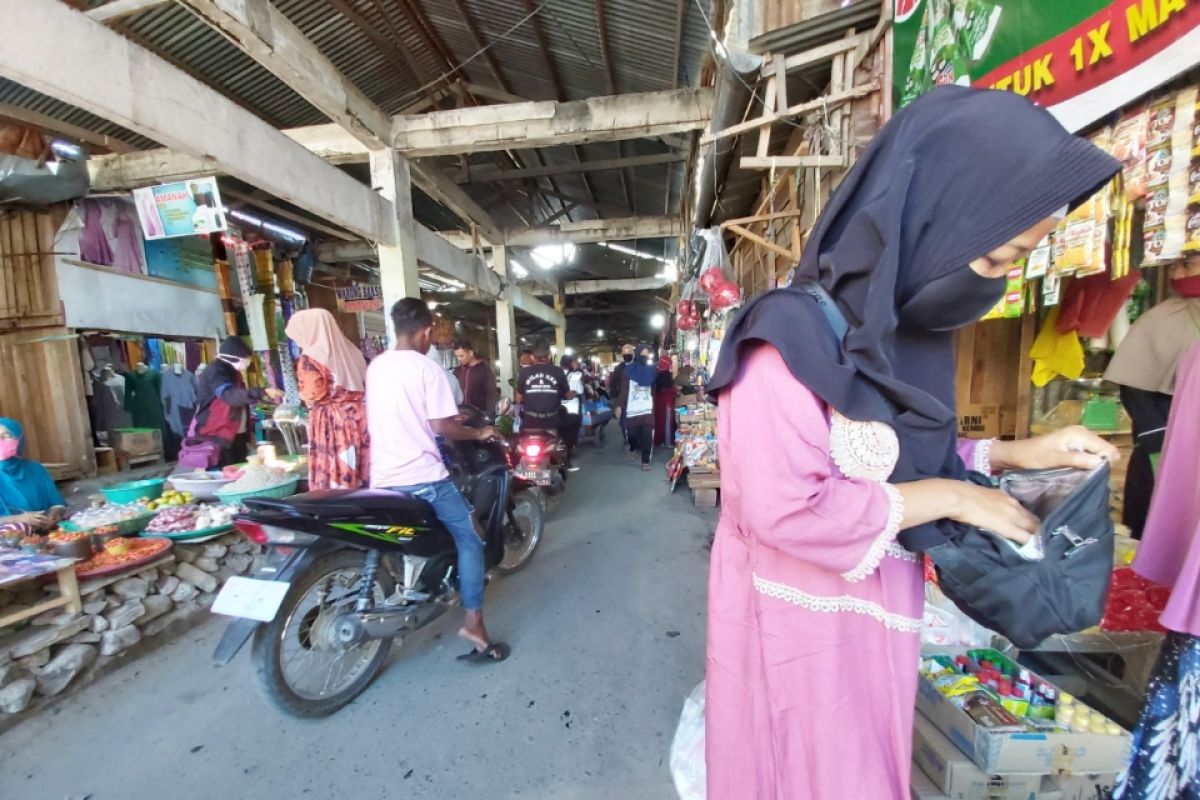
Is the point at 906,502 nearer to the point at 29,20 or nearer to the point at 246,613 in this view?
the point at 246,613

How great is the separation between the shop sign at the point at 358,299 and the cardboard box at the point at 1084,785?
30.7 ft

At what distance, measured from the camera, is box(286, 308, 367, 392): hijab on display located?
3174mm

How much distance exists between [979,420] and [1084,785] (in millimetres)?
2569

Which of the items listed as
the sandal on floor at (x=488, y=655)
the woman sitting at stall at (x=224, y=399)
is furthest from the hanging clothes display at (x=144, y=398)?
the sandal on floor at (x=488, y=655)

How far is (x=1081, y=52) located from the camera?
5.20ft

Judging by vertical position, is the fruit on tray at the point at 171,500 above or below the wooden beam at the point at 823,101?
below

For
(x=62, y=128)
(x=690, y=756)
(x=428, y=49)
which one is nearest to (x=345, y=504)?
(x=690, y=756)

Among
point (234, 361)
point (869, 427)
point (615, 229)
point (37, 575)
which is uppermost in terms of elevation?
point (615, 229)

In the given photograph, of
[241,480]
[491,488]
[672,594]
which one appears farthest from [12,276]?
[672,594]

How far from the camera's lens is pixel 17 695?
2.35 metres

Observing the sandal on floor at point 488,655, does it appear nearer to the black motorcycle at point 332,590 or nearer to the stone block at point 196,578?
the black motorcycle at point 332,590

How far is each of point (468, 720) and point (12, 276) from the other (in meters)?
7.44

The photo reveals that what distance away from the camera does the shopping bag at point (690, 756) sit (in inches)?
60.3

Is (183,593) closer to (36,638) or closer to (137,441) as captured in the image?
(36,638)
